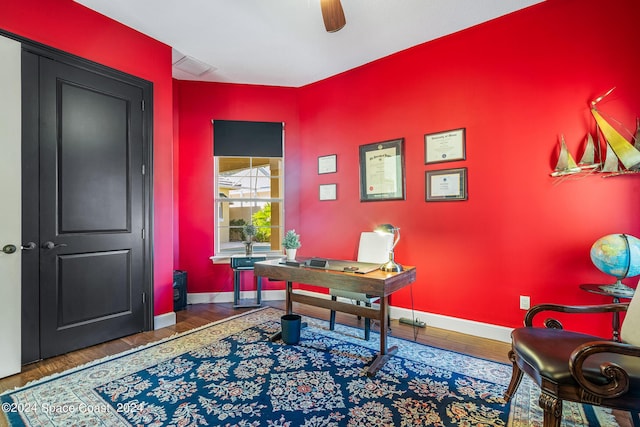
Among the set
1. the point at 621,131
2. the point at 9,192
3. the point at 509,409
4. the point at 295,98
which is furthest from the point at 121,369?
the point at 621,131

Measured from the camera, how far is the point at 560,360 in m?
1.35

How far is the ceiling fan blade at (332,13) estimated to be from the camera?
1.86m

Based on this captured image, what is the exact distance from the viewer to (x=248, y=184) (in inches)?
167

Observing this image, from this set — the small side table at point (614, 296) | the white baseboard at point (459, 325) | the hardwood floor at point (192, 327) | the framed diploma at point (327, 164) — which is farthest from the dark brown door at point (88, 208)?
the small side table at point (614, 296)

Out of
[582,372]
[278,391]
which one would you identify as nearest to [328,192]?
[278,391]

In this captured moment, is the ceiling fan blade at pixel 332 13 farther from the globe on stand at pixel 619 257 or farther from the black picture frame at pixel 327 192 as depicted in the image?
the globe on stand at pixel 619 257

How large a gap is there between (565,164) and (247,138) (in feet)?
11.4

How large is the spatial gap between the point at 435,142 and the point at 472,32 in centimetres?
106

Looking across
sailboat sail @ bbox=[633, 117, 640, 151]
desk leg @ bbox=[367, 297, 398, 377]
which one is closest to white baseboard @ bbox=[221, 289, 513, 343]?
desk leg @ bbox=[367, 297, 398, 377]

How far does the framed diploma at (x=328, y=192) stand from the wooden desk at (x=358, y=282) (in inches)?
55.9

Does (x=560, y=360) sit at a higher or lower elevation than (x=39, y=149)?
lower

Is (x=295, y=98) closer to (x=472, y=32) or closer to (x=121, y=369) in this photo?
(x=472, y=32)

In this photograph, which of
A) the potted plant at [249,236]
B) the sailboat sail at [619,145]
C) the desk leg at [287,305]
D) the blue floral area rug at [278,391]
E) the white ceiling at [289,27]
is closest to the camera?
the blue floral area rug at [278,391]

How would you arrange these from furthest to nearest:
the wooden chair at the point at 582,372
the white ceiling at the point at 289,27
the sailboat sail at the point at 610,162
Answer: the white ceiling at the point at 289,27 → the sailboat sail at the point at 610,162 → the wooden chair at the point at 582,372
